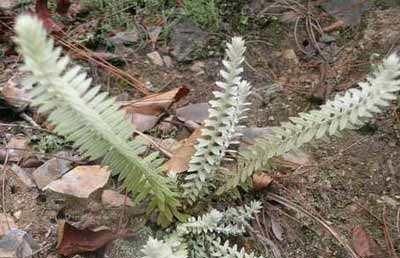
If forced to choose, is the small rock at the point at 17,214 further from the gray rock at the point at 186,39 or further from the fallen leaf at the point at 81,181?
the gray rock at the point at 186,39

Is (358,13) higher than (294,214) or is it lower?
higher

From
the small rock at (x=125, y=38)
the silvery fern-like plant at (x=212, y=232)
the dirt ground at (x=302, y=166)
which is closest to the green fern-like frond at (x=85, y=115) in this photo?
the silvery fern-like plant at (x=212, y=232)

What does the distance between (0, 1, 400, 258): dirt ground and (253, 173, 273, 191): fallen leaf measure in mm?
29

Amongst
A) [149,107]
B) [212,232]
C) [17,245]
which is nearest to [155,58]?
[149,107]

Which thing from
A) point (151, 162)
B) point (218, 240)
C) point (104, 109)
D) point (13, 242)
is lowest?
point (13, 242)

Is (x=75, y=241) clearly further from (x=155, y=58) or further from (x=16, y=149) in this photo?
(x=155, y=58)

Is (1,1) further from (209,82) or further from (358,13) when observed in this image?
(358,13)

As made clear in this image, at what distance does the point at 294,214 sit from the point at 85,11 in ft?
4.51

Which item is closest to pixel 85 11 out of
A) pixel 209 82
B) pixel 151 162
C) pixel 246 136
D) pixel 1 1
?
pixel 1 1

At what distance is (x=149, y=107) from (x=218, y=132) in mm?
489

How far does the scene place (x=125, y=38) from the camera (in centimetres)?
249

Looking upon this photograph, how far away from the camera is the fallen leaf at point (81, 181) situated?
1.70 metres

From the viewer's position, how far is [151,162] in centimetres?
156

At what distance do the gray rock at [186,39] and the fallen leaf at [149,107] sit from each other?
410mm
